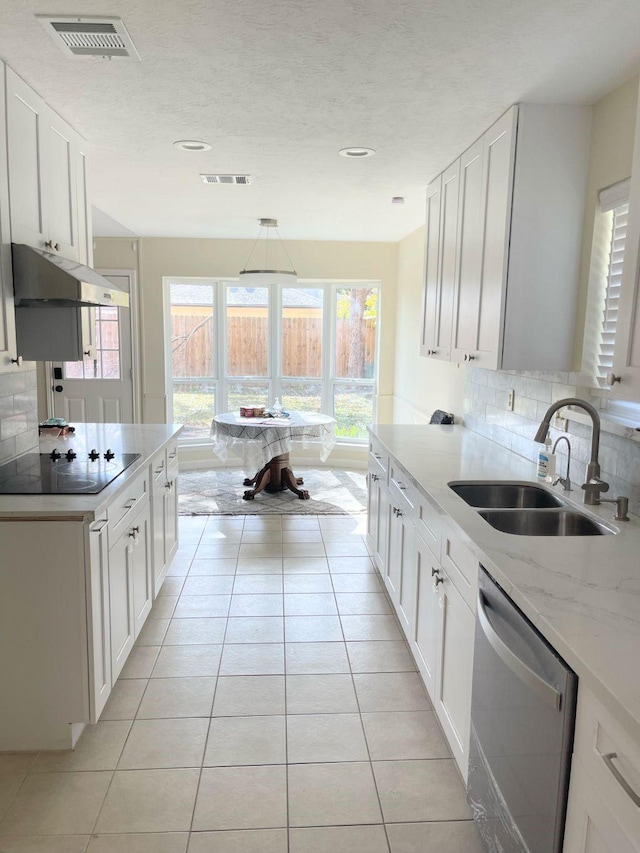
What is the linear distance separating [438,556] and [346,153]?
7.15 feet

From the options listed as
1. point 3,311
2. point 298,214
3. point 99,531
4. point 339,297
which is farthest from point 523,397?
point 339,297

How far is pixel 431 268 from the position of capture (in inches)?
152

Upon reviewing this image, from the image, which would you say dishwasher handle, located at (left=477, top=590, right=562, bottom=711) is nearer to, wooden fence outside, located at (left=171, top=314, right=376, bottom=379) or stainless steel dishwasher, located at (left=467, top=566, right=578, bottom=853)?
stainless steel dishwasher, located at (left=467, top=566, right=578, bottom=853)

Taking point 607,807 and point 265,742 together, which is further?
point 265,742

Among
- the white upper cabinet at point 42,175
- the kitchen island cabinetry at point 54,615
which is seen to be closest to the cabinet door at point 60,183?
the white upper cabinet at point 42,175

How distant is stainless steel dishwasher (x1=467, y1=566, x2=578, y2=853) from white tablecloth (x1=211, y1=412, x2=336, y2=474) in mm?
3457

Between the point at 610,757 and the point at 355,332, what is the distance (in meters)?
6.09

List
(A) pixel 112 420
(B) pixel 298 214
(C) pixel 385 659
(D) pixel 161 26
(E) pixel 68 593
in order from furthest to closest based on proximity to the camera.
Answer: (A) pixel 112 420
(B) pixel 298 214
(C) pixel 385 659
(E) pixel 68 593
(D) pixel 161 26

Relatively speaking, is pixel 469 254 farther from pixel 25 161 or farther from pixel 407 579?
pixel 25 161

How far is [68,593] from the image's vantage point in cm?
213

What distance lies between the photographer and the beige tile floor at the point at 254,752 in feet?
6.06

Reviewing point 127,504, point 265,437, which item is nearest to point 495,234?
point 127,504

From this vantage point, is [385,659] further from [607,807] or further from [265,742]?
[607,807]

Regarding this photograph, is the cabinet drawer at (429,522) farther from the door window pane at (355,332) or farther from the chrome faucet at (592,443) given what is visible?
the door window pane at (355,332)
